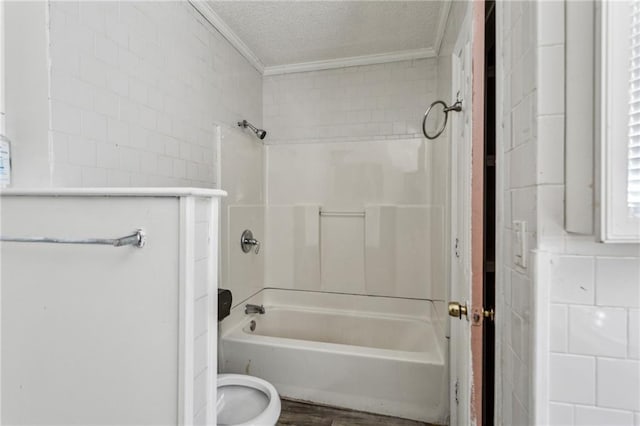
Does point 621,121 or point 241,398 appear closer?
point 621,121

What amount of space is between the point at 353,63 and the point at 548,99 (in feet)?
6.67

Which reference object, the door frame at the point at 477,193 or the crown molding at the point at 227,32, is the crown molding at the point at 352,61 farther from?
the door frame at the point at 477,193

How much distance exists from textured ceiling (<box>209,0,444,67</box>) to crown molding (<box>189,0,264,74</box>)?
0.03m

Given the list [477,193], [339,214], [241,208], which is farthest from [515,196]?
[241,208]

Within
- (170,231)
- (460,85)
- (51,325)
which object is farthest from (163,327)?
(460,85)

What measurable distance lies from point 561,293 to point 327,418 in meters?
1.55

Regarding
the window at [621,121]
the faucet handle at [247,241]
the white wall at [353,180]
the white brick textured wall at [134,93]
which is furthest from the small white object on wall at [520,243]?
the faucet handle at [247,241]

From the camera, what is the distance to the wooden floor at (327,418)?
1683 millimetres

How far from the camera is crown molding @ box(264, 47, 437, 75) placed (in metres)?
2.30

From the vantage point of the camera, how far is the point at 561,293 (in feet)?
2.27

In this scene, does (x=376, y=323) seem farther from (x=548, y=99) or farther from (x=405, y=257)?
(x=548, y=99)

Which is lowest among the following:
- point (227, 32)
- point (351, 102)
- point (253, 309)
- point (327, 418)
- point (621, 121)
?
point (327, 418)

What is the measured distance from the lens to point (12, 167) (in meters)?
1.04

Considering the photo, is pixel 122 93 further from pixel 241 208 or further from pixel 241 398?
pixel 241 398
